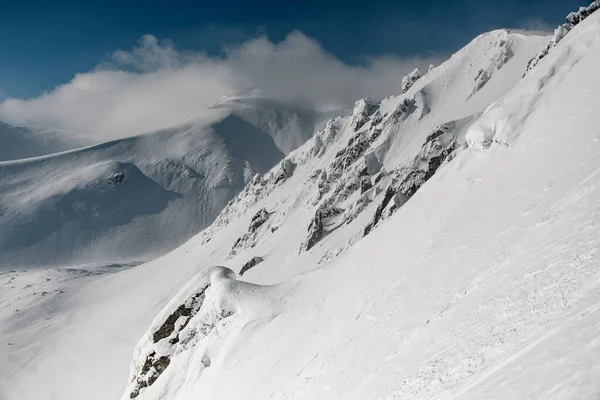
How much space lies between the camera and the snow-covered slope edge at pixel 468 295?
9961mm

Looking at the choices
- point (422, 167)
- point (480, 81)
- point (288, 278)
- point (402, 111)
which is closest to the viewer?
point (288, 278)

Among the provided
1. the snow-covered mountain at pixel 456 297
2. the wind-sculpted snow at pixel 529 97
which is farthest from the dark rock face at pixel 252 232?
the wind-sculpted snow at pixel 529 97

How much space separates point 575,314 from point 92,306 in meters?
90.2

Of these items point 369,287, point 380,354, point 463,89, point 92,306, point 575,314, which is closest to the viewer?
point 575,314

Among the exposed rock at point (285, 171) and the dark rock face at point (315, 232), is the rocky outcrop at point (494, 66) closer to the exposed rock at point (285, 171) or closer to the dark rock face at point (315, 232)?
the dark rock face at point (315, 232)

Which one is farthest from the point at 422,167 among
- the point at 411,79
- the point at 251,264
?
the point at 411,79

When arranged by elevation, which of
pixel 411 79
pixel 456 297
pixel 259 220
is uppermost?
pixel 411 79

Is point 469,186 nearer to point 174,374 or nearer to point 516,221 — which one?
point 516,221

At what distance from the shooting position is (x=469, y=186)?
2186cm

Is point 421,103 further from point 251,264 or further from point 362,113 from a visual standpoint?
point 251,264

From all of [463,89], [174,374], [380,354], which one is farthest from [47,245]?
[380,354]

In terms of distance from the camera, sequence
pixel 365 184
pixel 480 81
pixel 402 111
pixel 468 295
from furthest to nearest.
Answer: pixel 402 111
pixel 480 81
pixel 365 184
pixel 468 295

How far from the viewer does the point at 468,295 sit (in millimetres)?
15070

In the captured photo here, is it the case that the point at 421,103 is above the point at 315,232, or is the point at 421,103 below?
above
